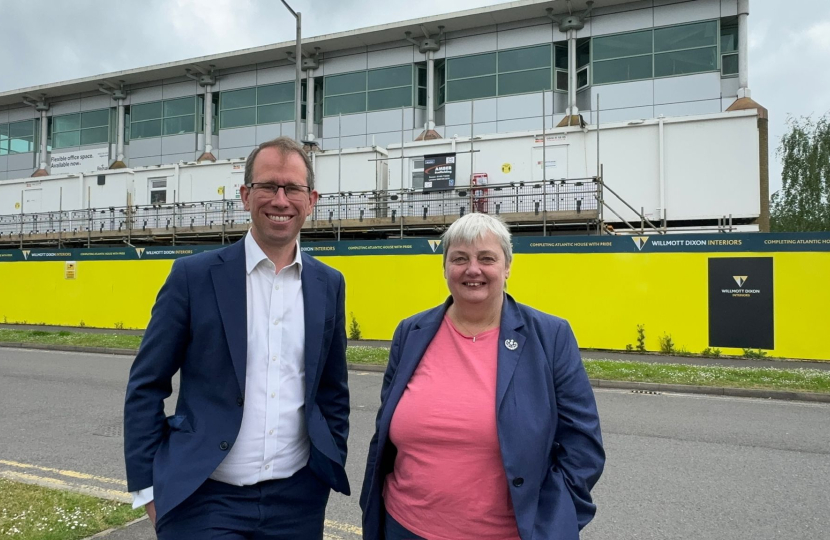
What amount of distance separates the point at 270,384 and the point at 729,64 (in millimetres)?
25284

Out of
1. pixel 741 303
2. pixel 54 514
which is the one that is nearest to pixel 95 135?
pixel 741 303

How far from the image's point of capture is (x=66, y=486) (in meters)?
4.59

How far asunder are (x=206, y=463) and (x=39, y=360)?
1309 cm

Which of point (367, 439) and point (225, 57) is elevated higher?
point (225, 57)

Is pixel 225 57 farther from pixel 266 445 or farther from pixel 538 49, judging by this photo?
pixel 266 445

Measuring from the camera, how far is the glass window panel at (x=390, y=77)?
88.9ft

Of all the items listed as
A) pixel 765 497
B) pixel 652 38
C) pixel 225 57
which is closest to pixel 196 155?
pixel 225 57

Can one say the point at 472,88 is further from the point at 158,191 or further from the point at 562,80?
the point at 158,191

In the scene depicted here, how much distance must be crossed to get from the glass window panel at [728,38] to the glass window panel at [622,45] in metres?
2.62

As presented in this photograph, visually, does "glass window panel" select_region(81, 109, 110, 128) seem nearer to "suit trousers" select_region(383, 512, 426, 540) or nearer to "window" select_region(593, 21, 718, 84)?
"window" select_region(593, 21, 718, 84)

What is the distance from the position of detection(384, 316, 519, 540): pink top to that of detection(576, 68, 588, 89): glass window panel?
80.2 feet

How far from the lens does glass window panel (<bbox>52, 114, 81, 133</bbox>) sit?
1348 inches

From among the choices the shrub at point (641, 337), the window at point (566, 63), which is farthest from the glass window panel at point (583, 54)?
the shrub at point (641, 337)

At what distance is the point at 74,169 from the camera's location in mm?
33969
